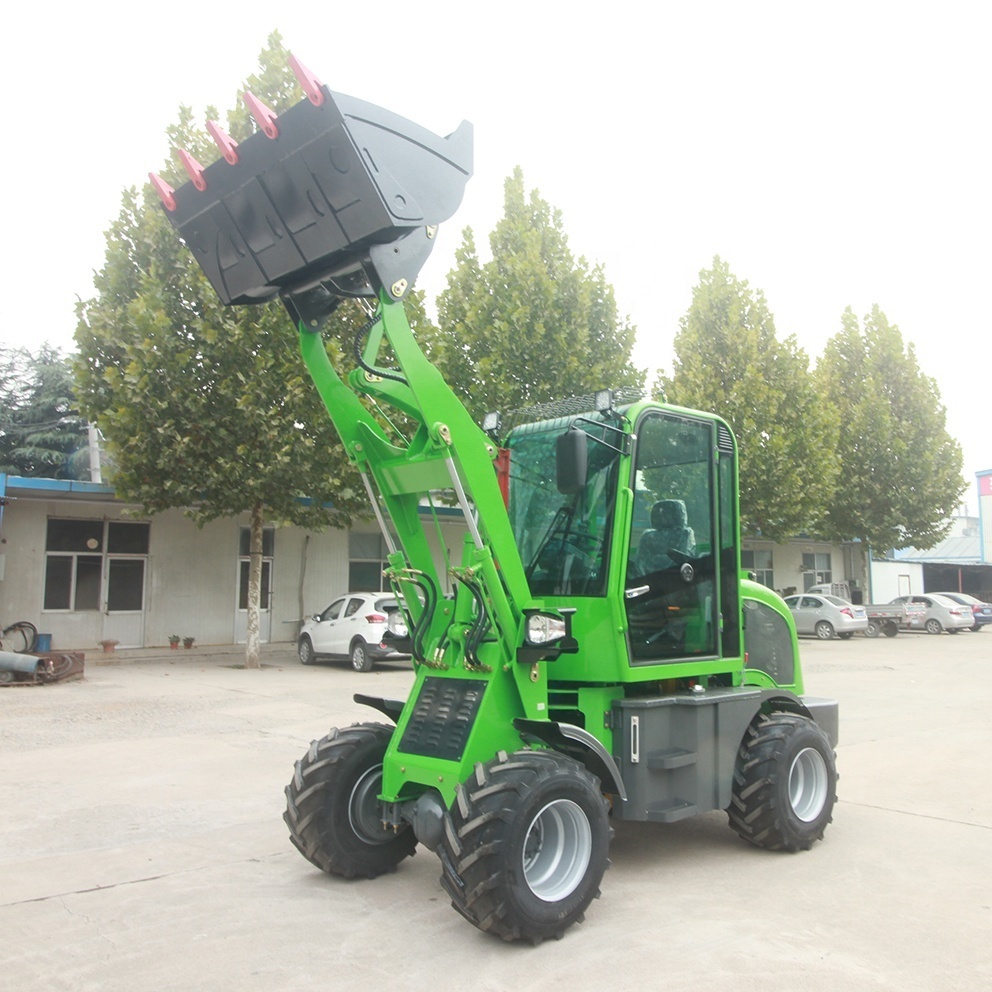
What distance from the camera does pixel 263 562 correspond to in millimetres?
23750

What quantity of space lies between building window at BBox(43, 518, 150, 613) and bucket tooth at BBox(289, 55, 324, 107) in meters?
18.8

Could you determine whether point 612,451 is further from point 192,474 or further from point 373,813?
point 192,474

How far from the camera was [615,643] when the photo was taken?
17.3 feet

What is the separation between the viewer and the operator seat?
553 centimetres

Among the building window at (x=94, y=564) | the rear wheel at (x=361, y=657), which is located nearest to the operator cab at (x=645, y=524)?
the rear wheel at (x=361, y=657)

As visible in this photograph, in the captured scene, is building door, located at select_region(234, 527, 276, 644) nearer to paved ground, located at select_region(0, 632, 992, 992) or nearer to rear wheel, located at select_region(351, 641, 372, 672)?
rear wheel, located at select_region(351, 641, 372, 672)

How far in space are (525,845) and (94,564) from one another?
19.1 metres

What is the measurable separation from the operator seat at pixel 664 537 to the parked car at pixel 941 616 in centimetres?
2851

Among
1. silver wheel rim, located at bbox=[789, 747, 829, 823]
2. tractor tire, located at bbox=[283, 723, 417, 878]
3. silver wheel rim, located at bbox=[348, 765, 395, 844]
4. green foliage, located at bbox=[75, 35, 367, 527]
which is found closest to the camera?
tractor tire, located at bbox=[283, 723, 417, 878]

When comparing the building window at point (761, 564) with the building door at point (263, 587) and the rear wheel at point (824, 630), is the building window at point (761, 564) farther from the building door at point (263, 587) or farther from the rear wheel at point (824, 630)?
the building door at point (263, 587)

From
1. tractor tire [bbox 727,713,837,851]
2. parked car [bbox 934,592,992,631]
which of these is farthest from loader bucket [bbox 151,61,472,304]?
parked car [bbox 934,592,992,631]

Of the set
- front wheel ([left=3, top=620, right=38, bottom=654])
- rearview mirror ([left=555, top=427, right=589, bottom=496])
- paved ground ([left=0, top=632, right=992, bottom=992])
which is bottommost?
paved ground ([left=0, top=632, right=992, bottom=992])

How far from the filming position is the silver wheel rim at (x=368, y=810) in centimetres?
528

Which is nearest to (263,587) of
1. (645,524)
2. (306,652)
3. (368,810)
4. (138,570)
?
(138,570)
